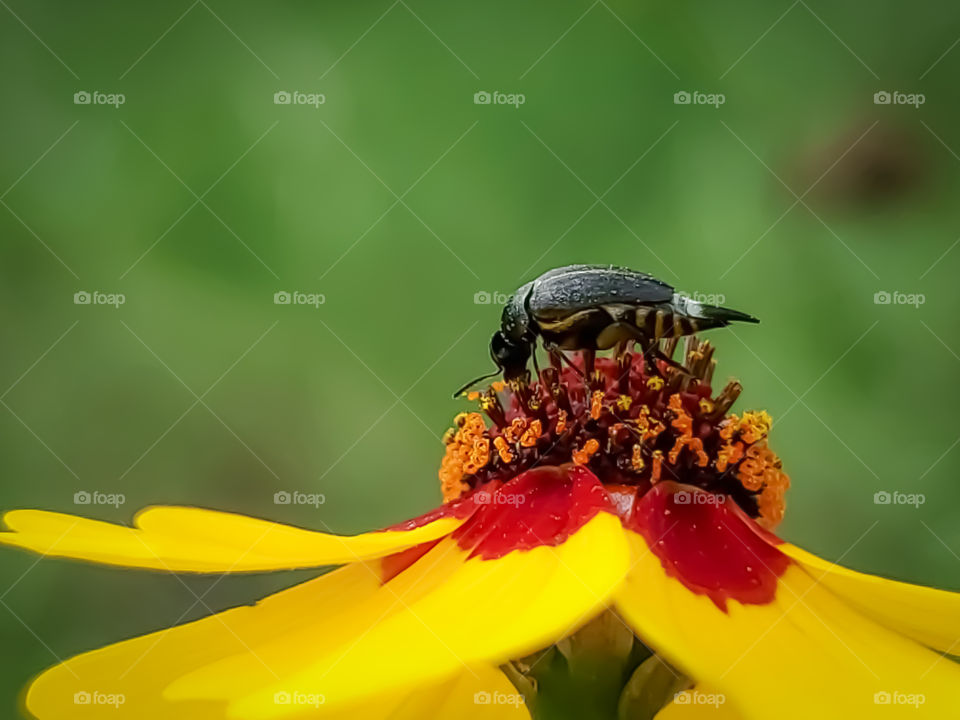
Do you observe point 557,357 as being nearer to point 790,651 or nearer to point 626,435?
point 626,435

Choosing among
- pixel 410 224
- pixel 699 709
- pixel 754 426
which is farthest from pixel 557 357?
pixel 410 224

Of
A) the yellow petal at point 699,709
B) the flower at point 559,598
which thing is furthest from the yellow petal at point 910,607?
the yellow petal at point 699,709

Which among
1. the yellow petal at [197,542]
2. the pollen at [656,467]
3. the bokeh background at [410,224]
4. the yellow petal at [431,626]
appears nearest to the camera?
the yellow petal at [431,626]

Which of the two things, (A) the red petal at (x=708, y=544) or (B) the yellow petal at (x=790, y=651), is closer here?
(B) the yellow petal at (x=790, y=651)

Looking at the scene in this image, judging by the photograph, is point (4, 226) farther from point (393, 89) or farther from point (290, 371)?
point (393, 89)

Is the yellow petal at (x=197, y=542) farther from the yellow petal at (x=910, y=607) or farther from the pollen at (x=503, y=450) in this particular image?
the yellow petal at (x=910, y=607)

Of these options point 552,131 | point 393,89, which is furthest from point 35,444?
point 552,131

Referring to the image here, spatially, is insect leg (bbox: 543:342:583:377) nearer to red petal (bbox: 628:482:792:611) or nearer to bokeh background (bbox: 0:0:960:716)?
red petal (bbox: 628:482:792:611)

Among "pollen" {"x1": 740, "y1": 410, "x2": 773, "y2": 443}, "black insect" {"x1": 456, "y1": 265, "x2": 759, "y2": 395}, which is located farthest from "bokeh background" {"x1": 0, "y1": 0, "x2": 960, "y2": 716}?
"black insect" {"x1": 456, "y1": 265, "x2": 759, "y2": 395}
